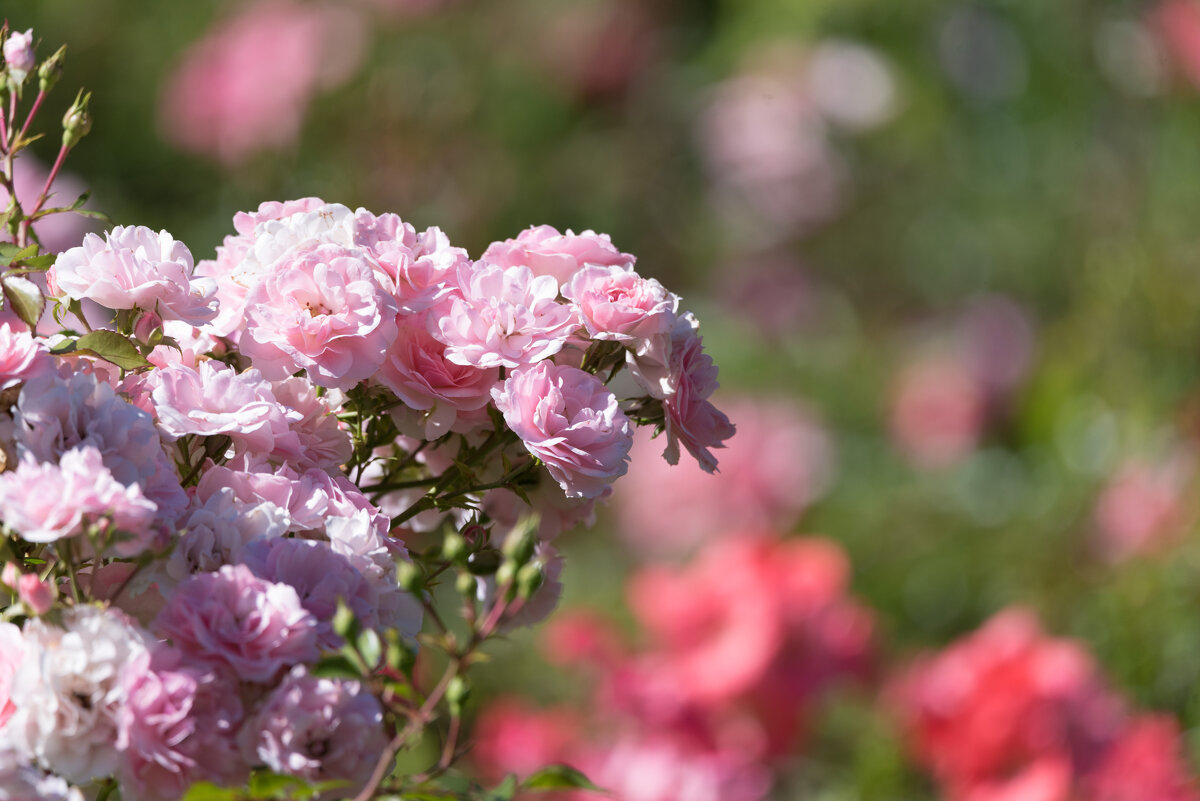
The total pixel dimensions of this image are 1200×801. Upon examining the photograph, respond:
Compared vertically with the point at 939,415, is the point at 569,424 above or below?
above

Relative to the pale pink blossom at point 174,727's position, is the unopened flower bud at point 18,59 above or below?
above

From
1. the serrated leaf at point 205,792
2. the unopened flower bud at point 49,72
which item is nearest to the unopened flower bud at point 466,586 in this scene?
the serrated leaf at point 205,792

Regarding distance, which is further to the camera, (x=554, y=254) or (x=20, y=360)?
(x=554, y=254)

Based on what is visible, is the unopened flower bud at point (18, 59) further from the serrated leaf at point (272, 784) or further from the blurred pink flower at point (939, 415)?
the blurred pink flower at point (939, 415)

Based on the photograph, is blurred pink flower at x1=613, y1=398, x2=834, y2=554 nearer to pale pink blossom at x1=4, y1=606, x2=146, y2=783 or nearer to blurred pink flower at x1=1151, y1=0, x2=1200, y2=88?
blurred pink flower at x1=1151, y1=0, x2=1200, y2=88

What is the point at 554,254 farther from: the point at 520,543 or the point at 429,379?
the point at 520,543

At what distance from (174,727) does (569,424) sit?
212mm

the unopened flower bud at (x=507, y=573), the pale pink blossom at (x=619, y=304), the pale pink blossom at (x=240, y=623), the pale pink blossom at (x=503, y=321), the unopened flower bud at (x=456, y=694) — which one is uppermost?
the pale pink blossom at (x=619, y=304)

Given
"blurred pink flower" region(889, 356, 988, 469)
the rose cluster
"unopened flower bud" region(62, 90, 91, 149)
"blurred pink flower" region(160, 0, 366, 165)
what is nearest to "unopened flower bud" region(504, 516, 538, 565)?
the rose cluster

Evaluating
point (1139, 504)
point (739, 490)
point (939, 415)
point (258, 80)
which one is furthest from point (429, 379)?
point (258, 80)

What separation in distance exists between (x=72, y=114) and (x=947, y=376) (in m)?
3.00

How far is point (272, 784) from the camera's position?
52 centimetres

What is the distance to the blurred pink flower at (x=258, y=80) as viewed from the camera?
3.44 meters

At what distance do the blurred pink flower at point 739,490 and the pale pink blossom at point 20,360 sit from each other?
238 centimetres
